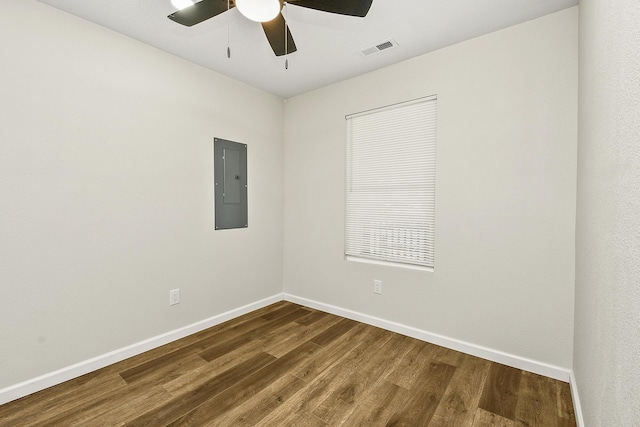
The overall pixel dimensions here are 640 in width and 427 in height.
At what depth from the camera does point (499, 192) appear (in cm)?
225

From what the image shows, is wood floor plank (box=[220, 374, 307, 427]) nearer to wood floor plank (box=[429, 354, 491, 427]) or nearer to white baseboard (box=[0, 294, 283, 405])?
wood floor plank (box=[429, 354, 491, 427])

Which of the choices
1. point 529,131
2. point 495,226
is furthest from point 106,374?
point 529,131

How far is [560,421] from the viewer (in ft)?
5.43

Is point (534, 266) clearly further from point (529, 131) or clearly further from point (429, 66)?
point (429, 66)

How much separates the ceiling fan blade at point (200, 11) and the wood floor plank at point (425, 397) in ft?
8.25

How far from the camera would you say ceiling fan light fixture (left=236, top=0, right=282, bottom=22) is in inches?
55.7

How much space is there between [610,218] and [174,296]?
2966 millimetres

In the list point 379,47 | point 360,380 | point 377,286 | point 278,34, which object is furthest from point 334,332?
point 379,47

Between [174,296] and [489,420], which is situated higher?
[174,296]

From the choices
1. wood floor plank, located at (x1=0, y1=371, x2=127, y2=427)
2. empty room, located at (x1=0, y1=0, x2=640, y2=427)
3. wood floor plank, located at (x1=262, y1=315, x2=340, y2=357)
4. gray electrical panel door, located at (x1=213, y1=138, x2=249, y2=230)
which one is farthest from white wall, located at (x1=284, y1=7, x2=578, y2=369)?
wood floor plank, located at (x1=0, y1=371, x2=127, y2=427)

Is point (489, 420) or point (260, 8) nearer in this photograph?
point (260, 8)

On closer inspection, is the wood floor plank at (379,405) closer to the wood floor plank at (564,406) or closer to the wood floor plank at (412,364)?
the wood floor plank at (412,364)

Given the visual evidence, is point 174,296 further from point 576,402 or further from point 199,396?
point 576,402

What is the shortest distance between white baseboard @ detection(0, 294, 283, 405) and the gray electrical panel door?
968mm
